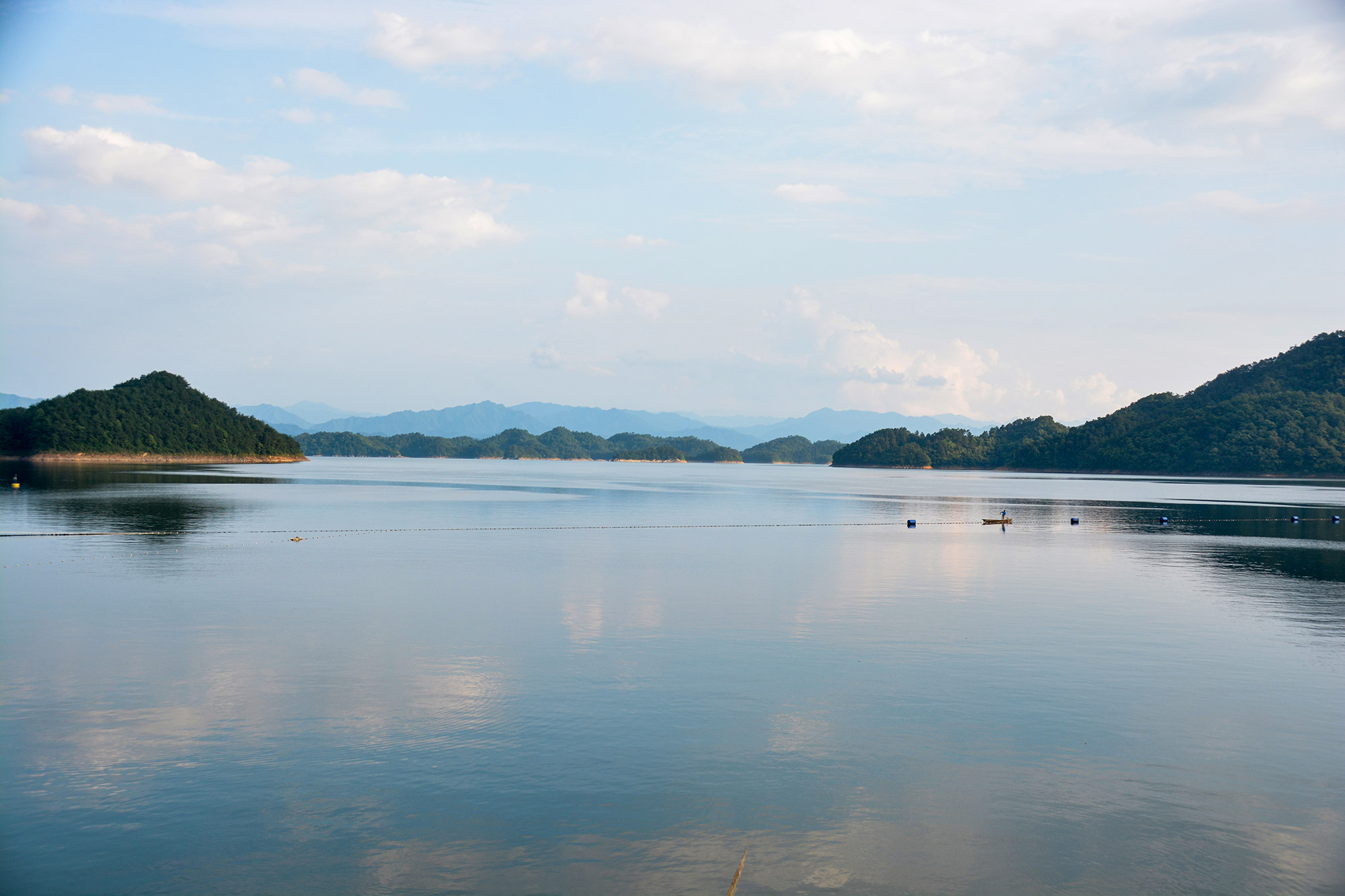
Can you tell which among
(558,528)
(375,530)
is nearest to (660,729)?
(558,528)

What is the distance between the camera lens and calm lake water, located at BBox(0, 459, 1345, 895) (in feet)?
35.8

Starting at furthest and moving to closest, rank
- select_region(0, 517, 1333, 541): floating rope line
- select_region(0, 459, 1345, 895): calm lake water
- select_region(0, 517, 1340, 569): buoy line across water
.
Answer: select_region(0, 517, 1333, 541): floating rope line, select_region(0, 517, 1340, 569): buoy line across water, select_region(0, 459, 1345, 895): calm lake water

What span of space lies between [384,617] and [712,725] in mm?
13472

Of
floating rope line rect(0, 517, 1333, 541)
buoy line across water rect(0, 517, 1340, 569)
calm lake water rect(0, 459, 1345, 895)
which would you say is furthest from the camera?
floating rope line rect(0, 517, 1333, 541)

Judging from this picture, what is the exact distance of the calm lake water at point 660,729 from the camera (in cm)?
1091

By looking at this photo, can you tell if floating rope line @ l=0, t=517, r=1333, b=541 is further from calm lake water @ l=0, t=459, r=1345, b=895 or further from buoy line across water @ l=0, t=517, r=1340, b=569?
calm lake water @ l=0, t=459, r=1345, b=895

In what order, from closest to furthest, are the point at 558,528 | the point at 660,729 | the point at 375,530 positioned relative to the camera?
the point at 660,729 → the point at 375,530 → the point at 558,528

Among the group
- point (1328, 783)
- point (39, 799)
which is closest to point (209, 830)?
point (39, 799)

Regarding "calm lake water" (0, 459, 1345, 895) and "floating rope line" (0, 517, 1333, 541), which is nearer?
"calm lake water" (0, 459, 1345, 895)

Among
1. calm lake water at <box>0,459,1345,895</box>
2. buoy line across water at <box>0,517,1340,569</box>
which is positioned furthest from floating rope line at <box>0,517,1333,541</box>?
calm lake water at <box>0,459,1345,895</box>

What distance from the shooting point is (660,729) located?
51.5 feet

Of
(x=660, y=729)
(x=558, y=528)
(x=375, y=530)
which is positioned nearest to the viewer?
(x=660, y=729)

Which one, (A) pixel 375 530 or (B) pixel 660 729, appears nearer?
(B) pixel 660 729

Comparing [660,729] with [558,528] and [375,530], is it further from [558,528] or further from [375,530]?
[375,530]
